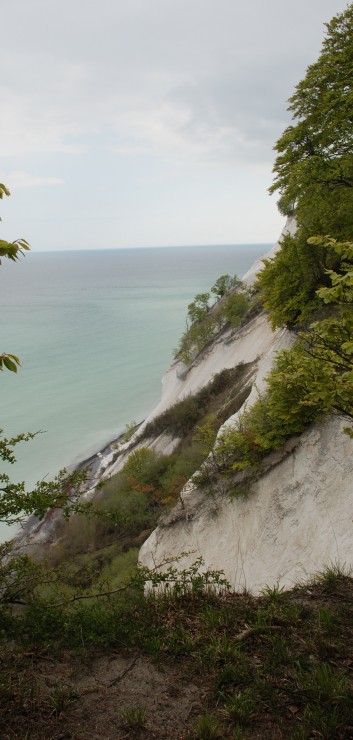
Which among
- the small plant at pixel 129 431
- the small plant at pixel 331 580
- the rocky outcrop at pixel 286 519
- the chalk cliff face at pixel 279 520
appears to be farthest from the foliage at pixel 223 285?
the small plant at pixel 331 580

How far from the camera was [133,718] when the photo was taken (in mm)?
4879

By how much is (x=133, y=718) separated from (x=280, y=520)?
28.0 ft

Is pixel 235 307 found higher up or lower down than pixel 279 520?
higher up

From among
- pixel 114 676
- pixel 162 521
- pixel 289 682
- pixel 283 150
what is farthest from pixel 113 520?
pixel 283 150

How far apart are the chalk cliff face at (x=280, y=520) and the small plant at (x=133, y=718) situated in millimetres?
4393

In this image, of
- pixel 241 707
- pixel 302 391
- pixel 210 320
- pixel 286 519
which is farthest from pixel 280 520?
pixel 210 320

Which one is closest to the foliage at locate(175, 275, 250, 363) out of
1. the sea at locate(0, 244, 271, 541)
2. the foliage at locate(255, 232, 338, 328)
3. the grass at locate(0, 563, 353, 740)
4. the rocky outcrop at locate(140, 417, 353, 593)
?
the sea at locate(0, 244, 271, 541)

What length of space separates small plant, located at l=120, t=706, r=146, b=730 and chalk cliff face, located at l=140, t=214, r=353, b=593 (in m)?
4.39

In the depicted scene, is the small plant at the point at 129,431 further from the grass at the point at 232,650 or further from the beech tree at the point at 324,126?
the grass at the point at 232,650

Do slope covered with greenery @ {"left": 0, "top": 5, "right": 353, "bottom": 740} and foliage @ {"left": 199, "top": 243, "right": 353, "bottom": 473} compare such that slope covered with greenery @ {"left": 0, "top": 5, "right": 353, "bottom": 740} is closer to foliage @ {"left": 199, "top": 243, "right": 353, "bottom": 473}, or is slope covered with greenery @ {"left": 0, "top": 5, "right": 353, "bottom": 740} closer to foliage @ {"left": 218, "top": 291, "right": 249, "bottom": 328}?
foliage @ {"left": 199, "top": 243, "right": 353, "bottom": 473}

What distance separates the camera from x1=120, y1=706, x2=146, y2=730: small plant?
4833 mm

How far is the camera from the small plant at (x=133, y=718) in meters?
4.83

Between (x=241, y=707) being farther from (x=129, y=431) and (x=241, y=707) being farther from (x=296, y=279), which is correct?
(x=129, y=431)

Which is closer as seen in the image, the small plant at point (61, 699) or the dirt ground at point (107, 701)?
the dirt ground at point (107, 701)
